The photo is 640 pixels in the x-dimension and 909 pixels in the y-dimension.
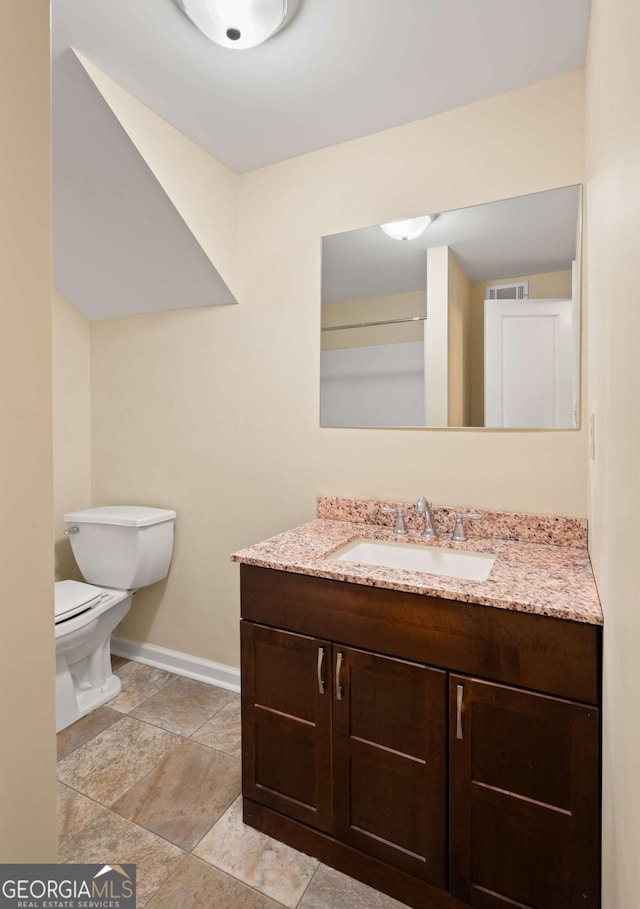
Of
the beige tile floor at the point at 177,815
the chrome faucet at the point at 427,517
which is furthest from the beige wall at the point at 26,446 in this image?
the chrome faucet at the point at 427,517

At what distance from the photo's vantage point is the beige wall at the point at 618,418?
607 mm

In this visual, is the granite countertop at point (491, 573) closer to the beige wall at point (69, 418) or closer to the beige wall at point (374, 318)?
the beige wall at point (374, 318)

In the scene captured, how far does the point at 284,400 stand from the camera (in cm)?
204

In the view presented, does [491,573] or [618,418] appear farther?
[491,573]

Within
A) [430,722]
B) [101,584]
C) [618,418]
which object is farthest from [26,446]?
[101,584]

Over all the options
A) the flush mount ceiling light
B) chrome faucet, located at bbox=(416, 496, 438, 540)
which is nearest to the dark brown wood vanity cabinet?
chrome faucet, located at bbox=(416, 496, 438, 540)

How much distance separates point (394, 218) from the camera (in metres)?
1.80

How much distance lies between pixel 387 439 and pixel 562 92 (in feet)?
4.18

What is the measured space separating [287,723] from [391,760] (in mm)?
324

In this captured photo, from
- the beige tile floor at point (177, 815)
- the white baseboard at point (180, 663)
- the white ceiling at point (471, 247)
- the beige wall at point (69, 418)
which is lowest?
the beige tile floor at point (177, 815)

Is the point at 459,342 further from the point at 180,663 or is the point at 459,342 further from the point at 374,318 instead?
the point at 180,663

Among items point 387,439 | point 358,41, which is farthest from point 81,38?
point 387,439

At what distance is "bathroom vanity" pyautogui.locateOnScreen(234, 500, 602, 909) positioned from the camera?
1060 millimetres

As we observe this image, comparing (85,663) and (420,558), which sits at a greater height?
(420,558)
